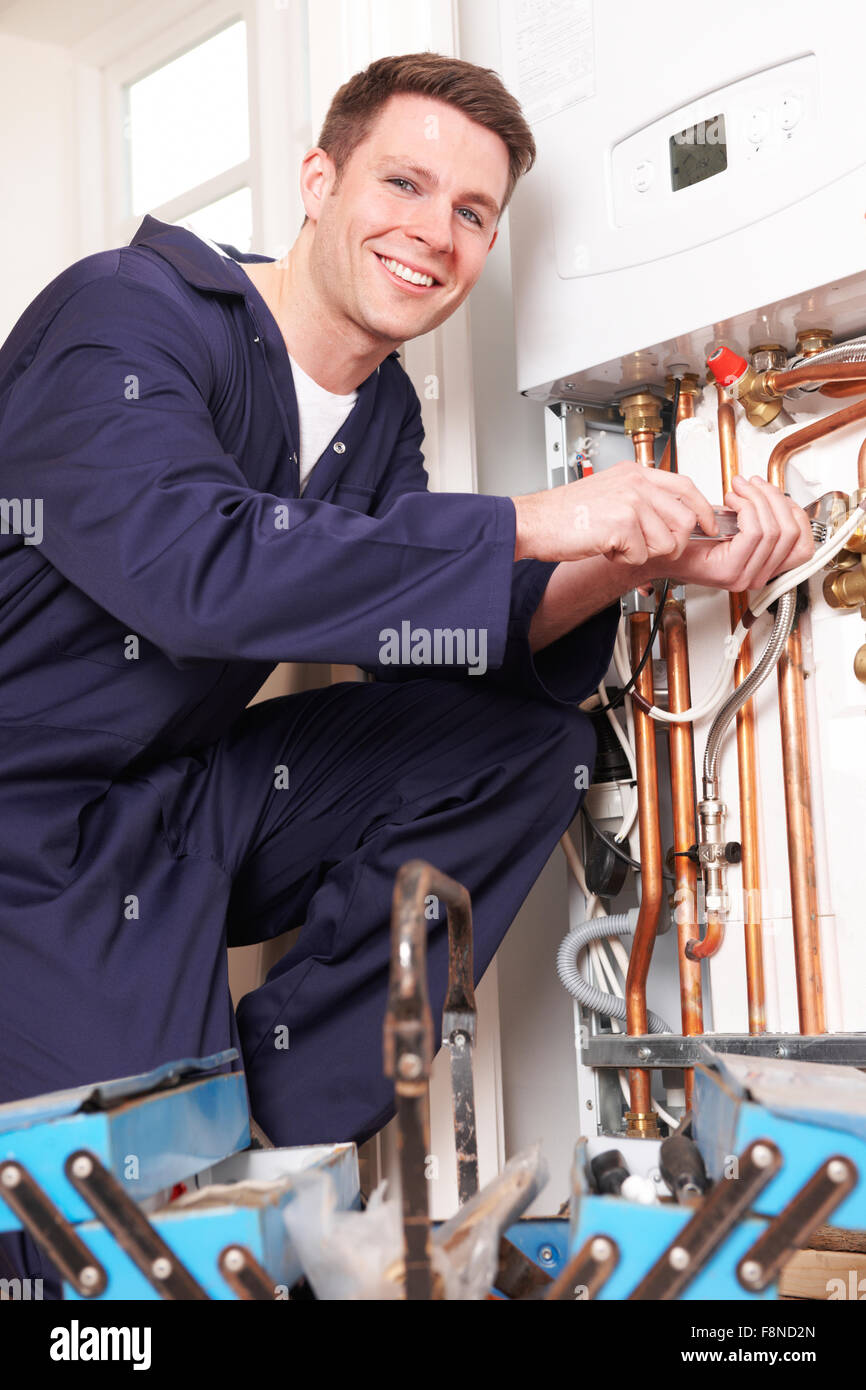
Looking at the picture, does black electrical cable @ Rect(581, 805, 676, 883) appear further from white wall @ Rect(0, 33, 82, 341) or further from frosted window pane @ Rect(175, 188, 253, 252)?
white wall @ Rect(0, 33, 82, 341)

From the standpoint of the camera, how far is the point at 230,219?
201 cm

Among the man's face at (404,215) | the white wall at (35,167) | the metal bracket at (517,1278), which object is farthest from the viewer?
the white wall at (35,167)

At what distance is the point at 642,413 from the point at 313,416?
14.3 inches

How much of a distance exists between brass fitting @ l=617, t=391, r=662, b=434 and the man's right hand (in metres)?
0.39

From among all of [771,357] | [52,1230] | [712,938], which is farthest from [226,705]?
[52,1230]

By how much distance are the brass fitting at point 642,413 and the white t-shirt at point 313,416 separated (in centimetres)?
31

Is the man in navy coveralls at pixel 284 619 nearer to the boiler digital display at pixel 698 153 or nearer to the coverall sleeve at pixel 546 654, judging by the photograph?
the coverall sleeve at pixel 546 654

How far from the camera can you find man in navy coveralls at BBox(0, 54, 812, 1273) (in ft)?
3.33

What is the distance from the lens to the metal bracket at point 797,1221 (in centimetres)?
57

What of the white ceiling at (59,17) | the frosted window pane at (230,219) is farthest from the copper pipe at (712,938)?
the white ceiling at (59,17)

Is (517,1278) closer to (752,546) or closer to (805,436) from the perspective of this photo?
(752,546)

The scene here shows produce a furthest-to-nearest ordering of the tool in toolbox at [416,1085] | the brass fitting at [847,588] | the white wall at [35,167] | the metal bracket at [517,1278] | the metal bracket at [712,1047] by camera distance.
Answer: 1. the white wall at [35,167]
2. the brass fitting at [847,588]
3. the metal bracket at [712,1047]
4. the metal bracket at [517,1278]
5. the tool in toolbox at [416,1085]
